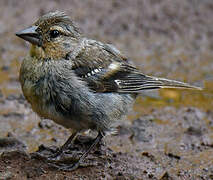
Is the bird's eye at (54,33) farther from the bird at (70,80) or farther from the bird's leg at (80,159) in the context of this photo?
the bird's leg at (80,159)

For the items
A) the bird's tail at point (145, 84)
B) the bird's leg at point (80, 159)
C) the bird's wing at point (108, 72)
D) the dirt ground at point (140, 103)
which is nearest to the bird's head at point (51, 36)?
the bird's wing at point (108, 72)

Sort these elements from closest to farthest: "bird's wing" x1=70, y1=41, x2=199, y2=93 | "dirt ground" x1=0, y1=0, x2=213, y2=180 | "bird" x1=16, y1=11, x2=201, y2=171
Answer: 1. "bird" x1=16, y1=11, x2=201, y2=171
2. "bird's wing" x1=70, y1=41, x2=199, y2=93
3. "dirt ground" x1=0, y1=0, x2=213, y2=180

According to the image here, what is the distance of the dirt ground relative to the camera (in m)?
5.67

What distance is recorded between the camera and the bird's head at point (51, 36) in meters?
5.19

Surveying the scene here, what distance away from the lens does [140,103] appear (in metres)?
7.61

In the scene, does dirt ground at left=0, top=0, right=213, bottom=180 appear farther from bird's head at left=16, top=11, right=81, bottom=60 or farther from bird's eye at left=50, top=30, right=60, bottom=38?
bird's eye at left=50, top=30, right=60, bottom=38

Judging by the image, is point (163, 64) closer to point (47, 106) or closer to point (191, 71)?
point (191, 71)

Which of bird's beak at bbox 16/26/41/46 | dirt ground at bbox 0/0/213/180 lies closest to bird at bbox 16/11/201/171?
bird's beak at bbox 16/26/41/46

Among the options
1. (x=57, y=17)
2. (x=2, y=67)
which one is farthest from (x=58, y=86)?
(x=2, y=67)

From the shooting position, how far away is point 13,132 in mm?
6629

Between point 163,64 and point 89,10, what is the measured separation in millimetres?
2226

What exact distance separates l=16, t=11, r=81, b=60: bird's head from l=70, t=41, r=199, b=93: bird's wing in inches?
7.4

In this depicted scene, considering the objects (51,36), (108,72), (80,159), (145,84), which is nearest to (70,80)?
(51,36)

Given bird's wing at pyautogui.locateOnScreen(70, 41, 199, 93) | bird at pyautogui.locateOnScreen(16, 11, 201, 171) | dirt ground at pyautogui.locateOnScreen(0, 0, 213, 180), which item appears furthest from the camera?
dirt ground at pyautogui.locateOnScreen(0, 0, 213, 180)
